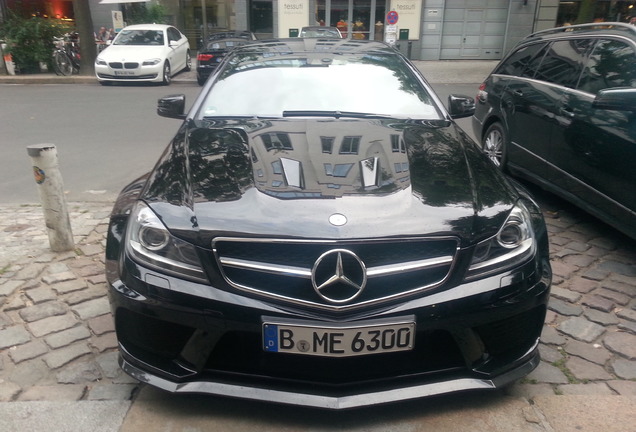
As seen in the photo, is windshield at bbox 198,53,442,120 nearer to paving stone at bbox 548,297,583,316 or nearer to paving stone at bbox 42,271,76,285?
paving stone at bbox 548,297,583,316

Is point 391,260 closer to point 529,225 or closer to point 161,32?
point 529,225

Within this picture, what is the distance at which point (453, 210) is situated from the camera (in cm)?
242

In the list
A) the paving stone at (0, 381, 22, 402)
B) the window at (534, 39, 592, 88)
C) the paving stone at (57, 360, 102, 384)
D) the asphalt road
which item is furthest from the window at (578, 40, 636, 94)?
the paving stone at (0, 381, 22, 402)

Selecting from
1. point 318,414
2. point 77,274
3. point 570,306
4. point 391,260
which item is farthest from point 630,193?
point 77,274

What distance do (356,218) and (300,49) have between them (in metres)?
2.39

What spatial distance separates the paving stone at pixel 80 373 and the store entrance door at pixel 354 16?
68.7 ft

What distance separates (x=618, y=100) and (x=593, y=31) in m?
1.40

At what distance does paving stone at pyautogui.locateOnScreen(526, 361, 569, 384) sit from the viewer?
2789 millimetres

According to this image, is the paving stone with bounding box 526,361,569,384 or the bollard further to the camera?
the bollard

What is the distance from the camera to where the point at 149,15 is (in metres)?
21.5

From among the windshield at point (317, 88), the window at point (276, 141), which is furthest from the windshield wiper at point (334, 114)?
the window at point (276, 141)

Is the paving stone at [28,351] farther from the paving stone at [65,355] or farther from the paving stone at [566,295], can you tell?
the paving stone at [566,295]

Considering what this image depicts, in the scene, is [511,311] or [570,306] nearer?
[511,311]

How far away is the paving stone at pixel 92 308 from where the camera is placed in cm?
344
